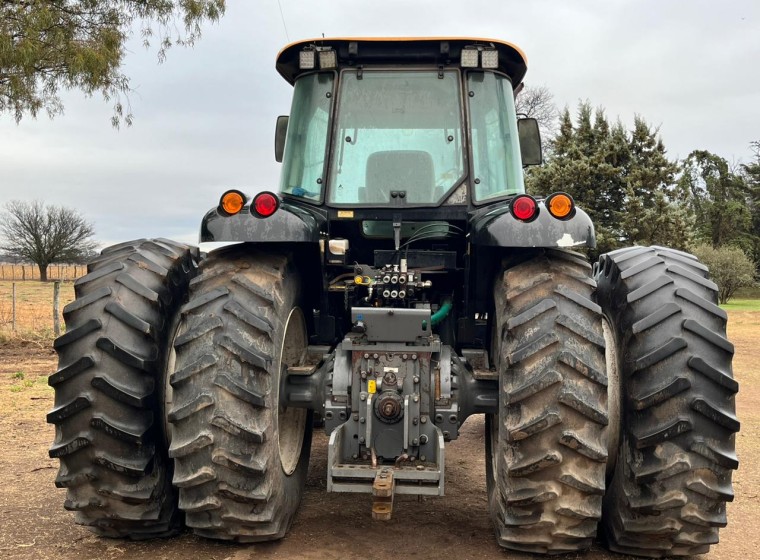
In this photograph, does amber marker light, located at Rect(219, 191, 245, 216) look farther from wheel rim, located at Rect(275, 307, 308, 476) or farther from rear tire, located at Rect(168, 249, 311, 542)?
wheel rim, located at Rect(275, 307, 308, 476)

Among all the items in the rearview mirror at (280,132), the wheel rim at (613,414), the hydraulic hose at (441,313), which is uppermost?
the rearview mirror at (280,132)

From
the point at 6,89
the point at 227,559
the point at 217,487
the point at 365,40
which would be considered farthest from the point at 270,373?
the point at 6,89

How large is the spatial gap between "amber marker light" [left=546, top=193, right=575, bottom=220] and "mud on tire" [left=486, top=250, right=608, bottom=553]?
39cm

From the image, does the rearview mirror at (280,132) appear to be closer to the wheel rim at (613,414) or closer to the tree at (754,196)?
the wheel rim at (613,414)

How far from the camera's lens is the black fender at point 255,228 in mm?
4223

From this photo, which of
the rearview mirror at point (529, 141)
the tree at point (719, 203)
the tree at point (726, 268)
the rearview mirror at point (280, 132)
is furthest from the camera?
the tree at point (719, 203)

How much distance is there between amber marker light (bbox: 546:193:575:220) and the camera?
4109mm

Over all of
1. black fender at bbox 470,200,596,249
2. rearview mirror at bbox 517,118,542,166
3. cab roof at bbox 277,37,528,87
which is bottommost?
black fender at bbox 470,200,596,249

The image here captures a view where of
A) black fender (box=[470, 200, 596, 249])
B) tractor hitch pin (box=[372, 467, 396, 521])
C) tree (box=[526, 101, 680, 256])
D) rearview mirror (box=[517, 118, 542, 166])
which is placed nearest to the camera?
tractor hitch pin (box=[372, 467, 396, 521])

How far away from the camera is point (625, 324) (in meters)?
4.30

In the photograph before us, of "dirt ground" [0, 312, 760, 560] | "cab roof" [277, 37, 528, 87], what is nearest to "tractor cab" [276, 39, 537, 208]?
"cab roof" [277, 37, 528, 87]

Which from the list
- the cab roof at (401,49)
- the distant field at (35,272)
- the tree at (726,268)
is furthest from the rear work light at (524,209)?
the distant field at (35,272)

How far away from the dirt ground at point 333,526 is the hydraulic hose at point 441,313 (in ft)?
4.15

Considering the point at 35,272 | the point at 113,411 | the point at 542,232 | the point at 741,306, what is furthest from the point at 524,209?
the point at 35,272
